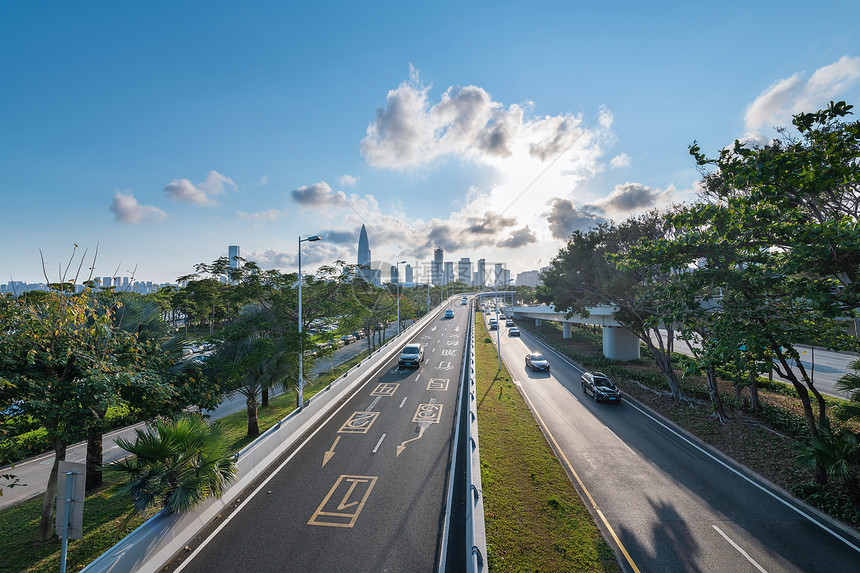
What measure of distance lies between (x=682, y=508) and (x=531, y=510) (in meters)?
5.11

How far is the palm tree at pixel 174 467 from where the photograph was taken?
7.60 m

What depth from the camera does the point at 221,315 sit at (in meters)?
54.2

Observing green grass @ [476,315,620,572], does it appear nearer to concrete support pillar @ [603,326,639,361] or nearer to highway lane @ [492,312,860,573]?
highway lane @ [492,312,860,573]

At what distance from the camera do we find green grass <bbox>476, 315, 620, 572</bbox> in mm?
7845

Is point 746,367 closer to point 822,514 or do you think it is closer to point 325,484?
point 822,514

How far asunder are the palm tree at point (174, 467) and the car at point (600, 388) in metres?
20.1

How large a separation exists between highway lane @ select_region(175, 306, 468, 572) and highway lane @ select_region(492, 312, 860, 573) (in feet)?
16.9

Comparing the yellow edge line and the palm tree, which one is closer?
the palm tree

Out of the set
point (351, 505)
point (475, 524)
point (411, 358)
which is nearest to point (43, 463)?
point (351, 505)

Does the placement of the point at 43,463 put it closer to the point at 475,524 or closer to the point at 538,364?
the point at 475,524

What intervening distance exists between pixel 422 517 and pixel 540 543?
120 inches

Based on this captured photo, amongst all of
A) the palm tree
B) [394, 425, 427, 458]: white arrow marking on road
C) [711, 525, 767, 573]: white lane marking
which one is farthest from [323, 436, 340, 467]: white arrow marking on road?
[711, 525, 767, 573]: white lane marking

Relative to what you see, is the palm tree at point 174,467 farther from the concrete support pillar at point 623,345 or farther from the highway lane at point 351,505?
the concrete support pillar at point 623,345

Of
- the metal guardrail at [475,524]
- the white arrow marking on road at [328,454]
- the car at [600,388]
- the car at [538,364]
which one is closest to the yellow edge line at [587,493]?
the metal guardrail at [475,524]
